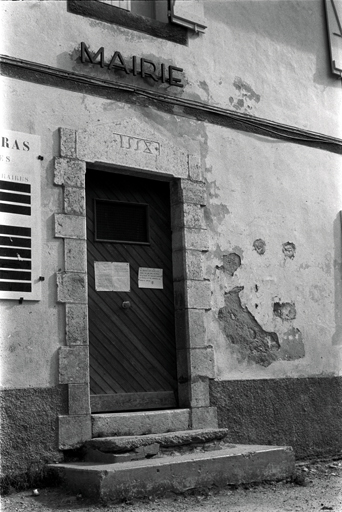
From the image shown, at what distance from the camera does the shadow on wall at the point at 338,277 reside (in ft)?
27.6

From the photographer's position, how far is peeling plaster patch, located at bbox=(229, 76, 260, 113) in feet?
26.0

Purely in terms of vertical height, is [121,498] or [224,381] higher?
[224,381]

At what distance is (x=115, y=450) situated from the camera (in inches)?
231

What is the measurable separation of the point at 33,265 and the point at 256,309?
2.60m

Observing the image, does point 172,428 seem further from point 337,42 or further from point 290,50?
point 337,42

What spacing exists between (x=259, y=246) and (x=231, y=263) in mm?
470

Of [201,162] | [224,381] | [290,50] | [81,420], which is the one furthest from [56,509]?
[290,50]

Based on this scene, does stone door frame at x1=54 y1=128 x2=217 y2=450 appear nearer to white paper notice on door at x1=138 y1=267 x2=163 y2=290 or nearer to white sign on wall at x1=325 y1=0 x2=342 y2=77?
white paper notice on door at x1=138 y1=267 x2=163 y2=290

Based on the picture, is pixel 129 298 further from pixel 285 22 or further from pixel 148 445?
pixel 285 22

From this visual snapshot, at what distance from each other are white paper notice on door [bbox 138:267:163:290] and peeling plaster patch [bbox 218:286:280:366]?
692 millimetres

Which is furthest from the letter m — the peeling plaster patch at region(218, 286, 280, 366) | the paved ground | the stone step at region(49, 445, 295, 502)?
the paved ground

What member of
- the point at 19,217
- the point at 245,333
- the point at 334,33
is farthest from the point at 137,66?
the point at 334,33

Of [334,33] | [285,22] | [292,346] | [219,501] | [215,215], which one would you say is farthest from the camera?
[334,33]

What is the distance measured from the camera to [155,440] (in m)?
6.11
